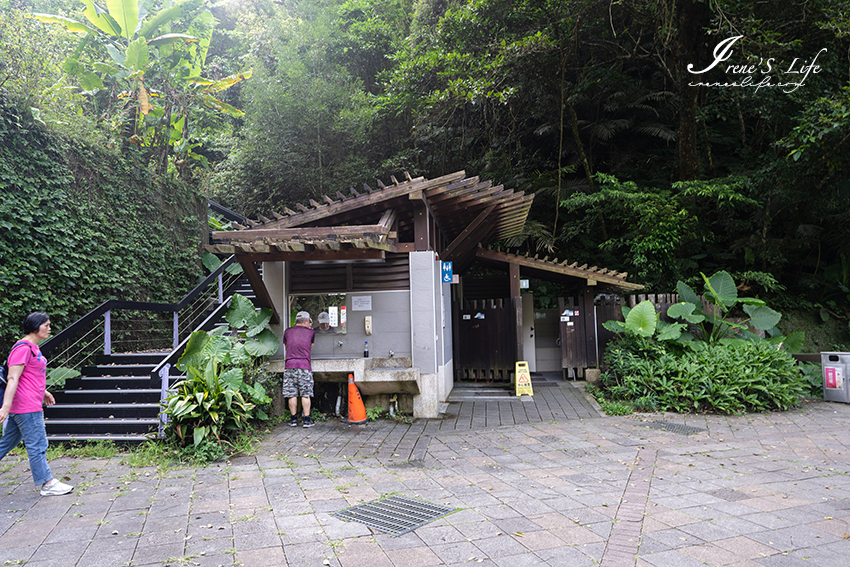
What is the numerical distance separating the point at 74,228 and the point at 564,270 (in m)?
Result: 9.15

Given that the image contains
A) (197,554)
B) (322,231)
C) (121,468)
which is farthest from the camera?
(322,231)

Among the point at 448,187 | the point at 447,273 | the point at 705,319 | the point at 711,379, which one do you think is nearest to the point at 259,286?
the point at 448,187

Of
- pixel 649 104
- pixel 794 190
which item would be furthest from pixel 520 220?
pixel 649 104

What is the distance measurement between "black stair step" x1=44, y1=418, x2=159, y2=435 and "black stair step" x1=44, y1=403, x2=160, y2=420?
0.17m

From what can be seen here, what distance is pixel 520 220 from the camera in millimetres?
10977

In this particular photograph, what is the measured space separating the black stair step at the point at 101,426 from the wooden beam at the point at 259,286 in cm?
214

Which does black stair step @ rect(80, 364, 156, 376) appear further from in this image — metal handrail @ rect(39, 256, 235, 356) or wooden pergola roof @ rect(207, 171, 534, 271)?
wooden pergola roof @ rect(207, 171, 534, 271)

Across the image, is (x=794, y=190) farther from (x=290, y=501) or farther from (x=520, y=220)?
(x=290, y=501)

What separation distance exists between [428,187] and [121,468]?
206 inches

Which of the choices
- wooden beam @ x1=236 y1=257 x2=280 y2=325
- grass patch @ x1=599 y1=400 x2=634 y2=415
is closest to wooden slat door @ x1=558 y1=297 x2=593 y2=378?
grass patch @ x1=599 y1=400 x2=634 y2=415

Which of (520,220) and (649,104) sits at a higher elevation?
(649,104)

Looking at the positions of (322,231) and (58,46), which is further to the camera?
(58,46)

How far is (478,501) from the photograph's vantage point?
440 cm

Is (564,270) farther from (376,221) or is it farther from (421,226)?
(376,221)
